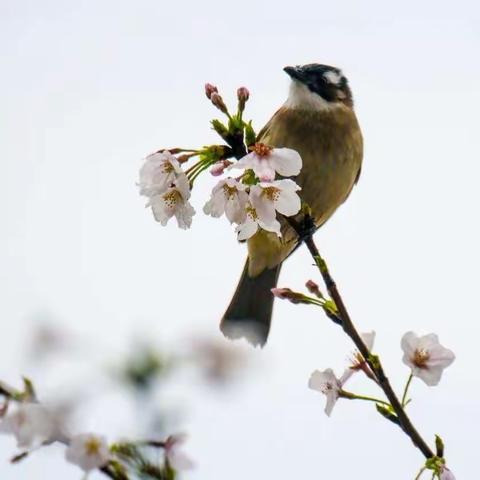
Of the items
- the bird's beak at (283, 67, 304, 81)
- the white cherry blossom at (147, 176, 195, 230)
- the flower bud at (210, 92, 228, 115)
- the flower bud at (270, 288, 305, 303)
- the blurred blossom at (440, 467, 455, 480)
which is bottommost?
the blurred blossom at (440, 467, 455, 480)

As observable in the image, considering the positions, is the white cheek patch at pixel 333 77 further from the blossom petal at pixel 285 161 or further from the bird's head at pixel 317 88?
the blossom petal at pixel 285 161

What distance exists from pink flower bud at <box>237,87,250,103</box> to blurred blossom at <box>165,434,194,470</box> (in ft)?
3.62

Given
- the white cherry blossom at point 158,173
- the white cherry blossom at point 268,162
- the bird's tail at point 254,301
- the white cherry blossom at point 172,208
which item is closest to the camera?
the white cherry blossom at point 268,162

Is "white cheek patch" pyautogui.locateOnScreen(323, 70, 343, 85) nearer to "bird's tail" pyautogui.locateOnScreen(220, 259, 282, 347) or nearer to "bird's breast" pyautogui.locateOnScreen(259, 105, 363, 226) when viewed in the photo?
"bird's breast" pyautogui.locateOnScreen(259, 105, 363, 226)

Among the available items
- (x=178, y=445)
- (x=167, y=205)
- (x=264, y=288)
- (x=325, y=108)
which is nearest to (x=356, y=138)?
(x=325, y=108)

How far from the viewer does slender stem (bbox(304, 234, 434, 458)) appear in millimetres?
2256

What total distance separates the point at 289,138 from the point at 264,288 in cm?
142

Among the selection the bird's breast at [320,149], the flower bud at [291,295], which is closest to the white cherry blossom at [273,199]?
the flower bud at [291,295]

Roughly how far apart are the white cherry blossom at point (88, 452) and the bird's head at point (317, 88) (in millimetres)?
4377

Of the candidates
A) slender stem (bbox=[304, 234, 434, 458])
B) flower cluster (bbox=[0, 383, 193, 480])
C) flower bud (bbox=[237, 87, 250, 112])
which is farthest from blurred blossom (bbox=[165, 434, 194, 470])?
flower bud (bbox=[237, 87, 250, 112])

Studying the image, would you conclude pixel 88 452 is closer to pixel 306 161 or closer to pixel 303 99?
pixel 306 161

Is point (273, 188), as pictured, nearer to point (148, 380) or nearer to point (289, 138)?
point (148, 380)

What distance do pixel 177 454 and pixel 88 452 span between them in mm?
248

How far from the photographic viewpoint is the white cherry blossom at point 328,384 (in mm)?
2779
